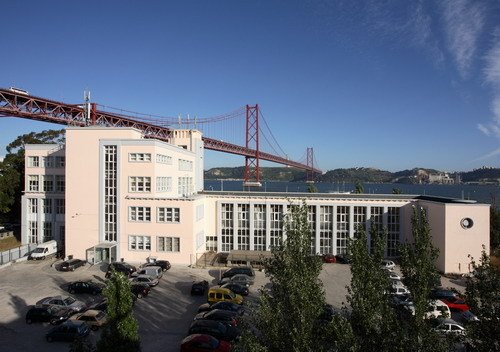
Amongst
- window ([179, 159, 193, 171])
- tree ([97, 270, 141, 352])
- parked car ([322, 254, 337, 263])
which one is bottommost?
parked car ([322, 254, 337, 263])

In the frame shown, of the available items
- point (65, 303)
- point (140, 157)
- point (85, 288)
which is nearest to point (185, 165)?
point (140, 157)

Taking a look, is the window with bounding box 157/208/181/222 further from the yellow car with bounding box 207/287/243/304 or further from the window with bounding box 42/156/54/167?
the window with bounding box 42/156/54/167

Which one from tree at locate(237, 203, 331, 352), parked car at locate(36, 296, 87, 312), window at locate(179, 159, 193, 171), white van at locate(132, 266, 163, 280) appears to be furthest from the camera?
window at locate(179, 159, 193, 171)

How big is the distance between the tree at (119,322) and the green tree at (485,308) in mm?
8987

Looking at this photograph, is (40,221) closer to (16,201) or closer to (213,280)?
(16,201)

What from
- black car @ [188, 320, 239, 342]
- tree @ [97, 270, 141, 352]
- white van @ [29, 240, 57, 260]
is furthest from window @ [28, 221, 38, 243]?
tree @ [97, 270, 141, 352]

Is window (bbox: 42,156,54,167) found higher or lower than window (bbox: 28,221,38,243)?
higher

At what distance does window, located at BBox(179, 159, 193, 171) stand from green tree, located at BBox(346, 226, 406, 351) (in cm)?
2914

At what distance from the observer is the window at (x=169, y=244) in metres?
30.5

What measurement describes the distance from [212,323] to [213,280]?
9.84 metres

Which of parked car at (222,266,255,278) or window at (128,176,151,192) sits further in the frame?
window at (128,176,151,192)

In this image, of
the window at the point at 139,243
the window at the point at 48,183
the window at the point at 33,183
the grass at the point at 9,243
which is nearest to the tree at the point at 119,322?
the window at the point at 139,243

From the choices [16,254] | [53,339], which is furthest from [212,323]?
[16,254]

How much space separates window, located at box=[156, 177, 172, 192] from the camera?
3206 centimetres
